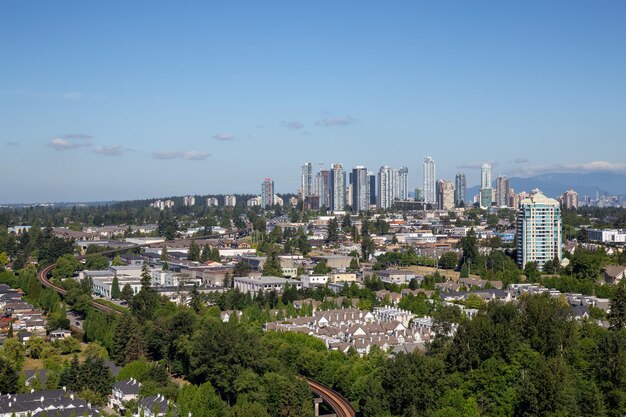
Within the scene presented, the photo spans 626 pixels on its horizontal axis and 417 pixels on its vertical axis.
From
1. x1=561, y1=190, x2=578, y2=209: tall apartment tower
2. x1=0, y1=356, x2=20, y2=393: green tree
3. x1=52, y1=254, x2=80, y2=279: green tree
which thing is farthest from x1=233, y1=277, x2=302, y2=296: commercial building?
x1=561, y1=190, x2=578, y2=209: tall apartment tower

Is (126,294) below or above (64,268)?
below

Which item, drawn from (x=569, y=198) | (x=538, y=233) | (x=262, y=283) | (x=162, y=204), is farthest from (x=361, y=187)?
(x=262, y=283)

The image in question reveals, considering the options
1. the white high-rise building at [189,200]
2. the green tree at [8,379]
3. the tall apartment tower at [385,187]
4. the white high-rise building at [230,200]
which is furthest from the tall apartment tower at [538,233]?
the white high-rise building at [189,200]

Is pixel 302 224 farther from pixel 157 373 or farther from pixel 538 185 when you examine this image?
pixel 538 185

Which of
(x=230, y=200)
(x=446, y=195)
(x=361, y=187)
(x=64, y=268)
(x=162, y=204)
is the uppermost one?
(x=361, y=187)

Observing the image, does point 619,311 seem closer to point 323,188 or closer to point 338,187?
point 338,187

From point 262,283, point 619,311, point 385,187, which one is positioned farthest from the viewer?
point 385,187

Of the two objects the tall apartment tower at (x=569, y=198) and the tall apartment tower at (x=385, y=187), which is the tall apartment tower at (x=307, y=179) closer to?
the tall apartment tower at (x=385, y=187)

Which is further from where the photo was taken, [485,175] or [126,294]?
[485,175]
